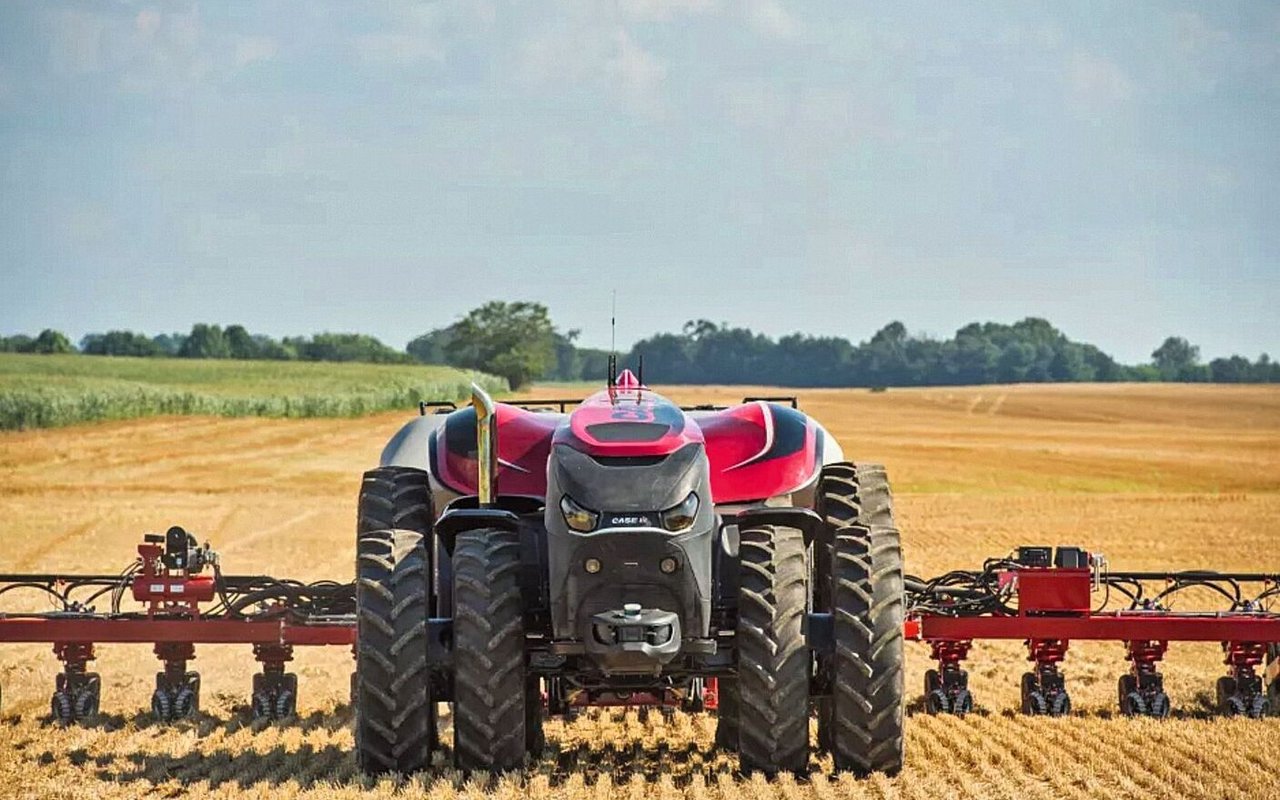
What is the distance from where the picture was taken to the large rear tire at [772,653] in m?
9.16

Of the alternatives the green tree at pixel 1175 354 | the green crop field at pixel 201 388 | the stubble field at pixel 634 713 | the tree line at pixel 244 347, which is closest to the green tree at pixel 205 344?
the tree line at pixel 244 347

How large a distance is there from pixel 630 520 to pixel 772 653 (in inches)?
42.1

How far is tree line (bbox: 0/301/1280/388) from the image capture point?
102500 mm

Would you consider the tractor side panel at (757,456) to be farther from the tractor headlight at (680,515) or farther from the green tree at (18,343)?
the green tree at (18,343)

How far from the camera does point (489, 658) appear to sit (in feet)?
29.9

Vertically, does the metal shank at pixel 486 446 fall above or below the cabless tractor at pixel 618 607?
above

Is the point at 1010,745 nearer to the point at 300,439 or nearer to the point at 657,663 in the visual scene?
the point at 657,663

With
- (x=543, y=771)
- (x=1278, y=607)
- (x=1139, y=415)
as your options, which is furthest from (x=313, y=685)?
(x=1139, y=415)

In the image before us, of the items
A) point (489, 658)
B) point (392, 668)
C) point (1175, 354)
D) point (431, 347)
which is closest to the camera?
point (489, 658)

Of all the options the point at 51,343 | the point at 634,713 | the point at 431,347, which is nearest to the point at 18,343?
the point at 51,343

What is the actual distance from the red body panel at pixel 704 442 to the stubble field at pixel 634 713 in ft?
5.29

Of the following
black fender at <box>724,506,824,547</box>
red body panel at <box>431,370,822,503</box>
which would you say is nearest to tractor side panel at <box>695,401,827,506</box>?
red body panel at <box>431,370,822,503</box>

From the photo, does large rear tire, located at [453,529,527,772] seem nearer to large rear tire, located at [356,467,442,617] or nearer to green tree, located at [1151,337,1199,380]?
large rear tire, located at [356,467,442,617]

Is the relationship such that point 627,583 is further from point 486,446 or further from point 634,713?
point 634,713
